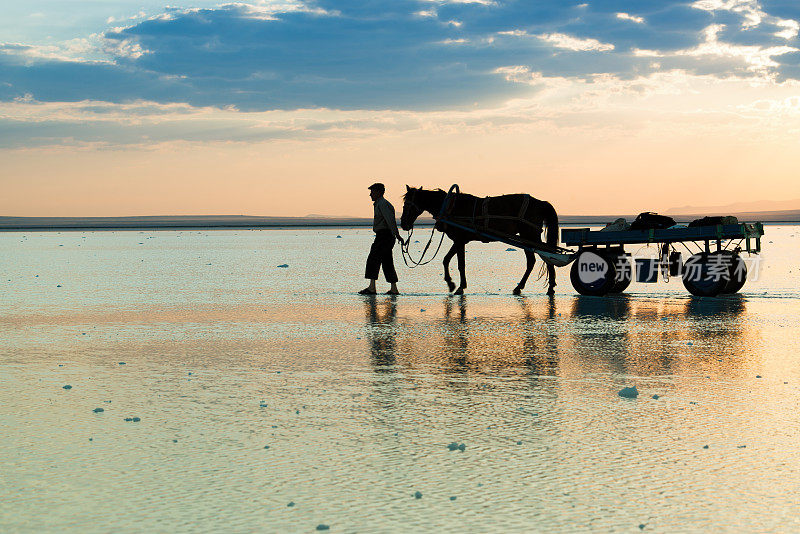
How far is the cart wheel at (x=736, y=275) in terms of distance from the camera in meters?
17.9

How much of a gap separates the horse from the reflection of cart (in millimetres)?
557

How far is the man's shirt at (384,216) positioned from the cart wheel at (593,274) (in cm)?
376

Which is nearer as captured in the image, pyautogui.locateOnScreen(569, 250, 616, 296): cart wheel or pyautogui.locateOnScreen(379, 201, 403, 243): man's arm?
pyautogui.locateOnScreen(569, 250, 616, 296): cart wheel

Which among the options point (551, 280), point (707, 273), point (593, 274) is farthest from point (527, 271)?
point (707, 273)

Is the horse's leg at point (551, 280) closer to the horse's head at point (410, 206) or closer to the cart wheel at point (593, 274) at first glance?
the cart wheel at point (593, 274)

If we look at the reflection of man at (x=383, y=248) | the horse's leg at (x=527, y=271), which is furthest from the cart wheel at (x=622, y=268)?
the reflection of man at (x=383, y=248)

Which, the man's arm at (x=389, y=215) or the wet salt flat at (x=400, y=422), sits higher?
the man's arm at (x=389, y=215)

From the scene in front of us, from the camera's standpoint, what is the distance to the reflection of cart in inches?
677

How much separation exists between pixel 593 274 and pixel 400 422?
39.8 feet

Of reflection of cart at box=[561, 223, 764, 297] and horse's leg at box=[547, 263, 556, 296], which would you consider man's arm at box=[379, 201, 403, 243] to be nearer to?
horse's leg at box=[547, 263, 556, 296]

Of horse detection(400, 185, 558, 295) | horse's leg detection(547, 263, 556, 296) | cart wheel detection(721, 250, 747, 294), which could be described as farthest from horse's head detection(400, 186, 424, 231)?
cart wheel detection(721, 250, 747, 294)

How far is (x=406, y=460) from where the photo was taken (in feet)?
18.4

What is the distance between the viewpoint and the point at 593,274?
59.6ft

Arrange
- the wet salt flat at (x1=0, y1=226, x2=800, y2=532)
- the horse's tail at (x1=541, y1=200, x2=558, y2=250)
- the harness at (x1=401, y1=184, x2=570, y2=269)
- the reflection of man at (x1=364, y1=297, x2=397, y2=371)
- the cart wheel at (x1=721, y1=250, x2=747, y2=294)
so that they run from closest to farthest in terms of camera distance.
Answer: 1. the wet salt flat at (x1=0, y1=226, x2=800, y2=532)
2. the reflection of man at (x1=364, y1=297, x2=397, y2=371)
3. the cart wheel at (x1=721, y1=250, x2=747, y2=294)
4. the harness at (x1=401, y1=184, x2=570, y2=269)
5. the horse's tail at (x1=541, y1=200, x2=558, y2=250)
